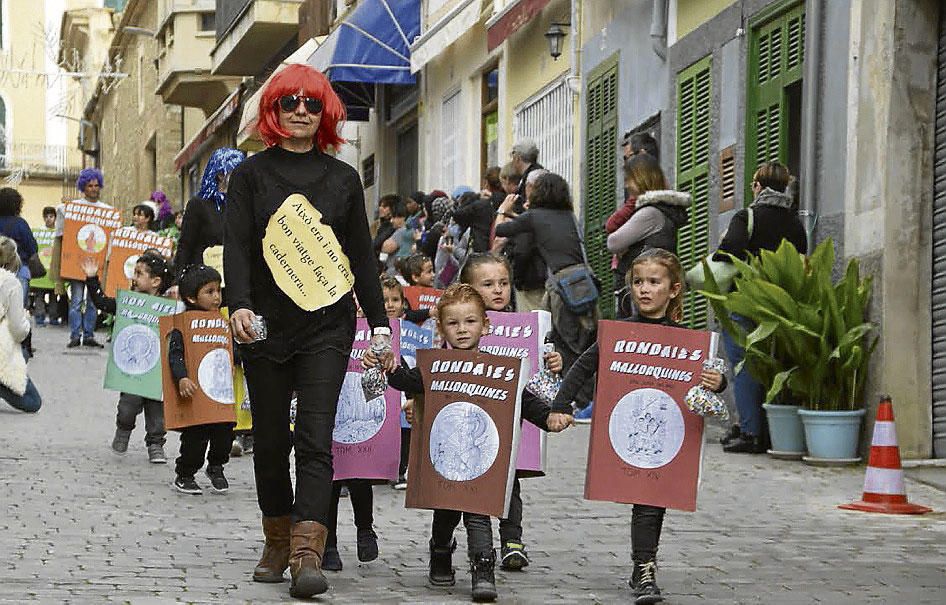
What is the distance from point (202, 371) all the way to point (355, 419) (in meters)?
3.05

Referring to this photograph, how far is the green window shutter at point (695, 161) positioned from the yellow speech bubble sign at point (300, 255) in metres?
8.11

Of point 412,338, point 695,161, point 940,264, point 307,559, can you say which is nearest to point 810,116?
point 940,264

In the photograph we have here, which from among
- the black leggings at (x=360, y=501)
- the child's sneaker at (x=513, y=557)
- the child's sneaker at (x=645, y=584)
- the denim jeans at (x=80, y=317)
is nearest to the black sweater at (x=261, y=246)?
the black leggings at (x=360, y=501)

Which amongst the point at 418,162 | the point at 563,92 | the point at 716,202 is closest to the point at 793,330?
the point at 716,202

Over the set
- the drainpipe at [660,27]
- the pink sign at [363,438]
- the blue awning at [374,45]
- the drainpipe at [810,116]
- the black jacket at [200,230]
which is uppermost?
the blue awning at [374,45]

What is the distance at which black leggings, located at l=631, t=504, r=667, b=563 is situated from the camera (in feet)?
23.3

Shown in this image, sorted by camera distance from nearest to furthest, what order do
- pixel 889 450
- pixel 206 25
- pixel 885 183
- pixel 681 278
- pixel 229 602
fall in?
pixel 229 602, pixel 681 278, pixel 889 450, pixel 885 183, pixel 206 25

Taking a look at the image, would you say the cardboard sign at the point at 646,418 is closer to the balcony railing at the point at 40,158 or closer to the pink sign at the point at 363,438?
the pink sign at the point at 363,438

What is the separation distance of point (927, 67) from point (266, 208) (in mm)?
5749

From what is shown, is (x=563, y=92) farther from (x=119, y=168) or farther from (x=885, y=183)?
(x=119, y=168)

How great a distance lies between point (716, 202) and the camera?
1489 cm

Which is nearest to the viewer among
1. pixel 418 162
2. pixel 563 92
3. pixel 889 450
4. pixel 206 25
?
pixel 889 450

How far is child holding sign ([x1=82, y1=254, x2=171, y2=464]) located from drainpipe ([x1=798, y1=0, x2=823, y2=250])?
418 centimetres

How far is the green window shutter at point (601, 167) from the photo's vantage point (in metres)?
18.0
